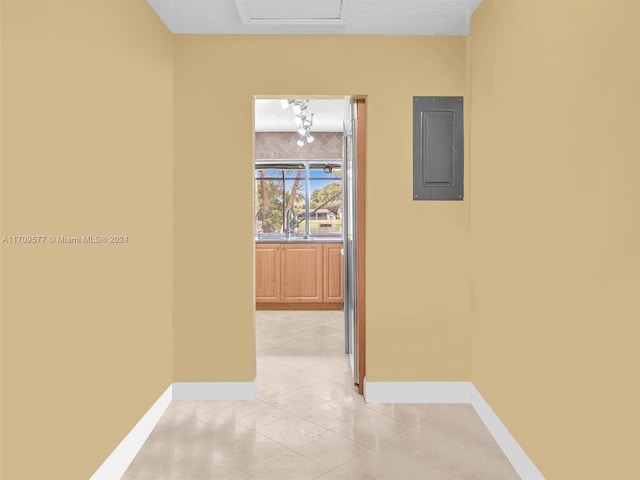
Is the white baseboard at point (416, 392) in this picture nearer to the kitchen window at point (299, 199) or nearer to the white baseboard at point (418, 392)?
the white baseboard at point (418, 392)

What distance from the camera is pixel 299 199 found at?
7.41 m

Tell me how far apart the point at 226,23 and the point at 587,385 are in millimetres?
2773

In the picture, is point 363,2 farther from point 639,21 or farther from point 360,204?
point 639,21

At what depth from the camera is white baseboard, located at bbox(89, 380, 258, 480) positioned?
2.29m

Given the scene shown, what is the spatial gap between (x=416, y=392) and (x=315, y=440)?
0.88m

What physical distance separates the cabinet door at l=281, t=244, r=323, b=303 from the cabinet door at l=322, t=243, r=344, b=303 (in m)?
0.08

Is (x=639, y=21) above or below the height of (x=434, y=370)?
above

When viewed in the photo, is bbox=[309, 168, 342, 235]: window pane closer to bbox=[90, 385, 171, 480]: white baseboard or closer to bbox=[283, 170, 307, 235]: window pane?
bbox=[283, 170, 307, 235]: window pane

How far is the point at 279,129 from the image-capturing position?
6.98 metres

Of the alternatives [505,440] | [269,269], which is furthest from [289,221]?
[505,440]

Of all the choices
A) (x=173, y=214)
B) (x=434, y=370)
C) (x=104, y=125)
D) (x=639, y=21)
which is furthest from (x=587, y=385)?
(x=173, y=214)

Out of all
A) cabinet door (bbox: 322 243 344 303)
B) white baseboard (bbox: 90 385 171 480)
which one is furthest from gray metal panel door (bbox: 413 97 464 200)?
cabinet door (bbox: 322 243 344 303)

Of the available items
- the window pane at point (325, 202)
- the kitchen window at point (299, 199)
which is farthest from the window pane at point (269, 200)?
the window pane at point (325, 202)

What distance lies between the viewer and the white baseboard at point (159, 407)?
2287 mm
